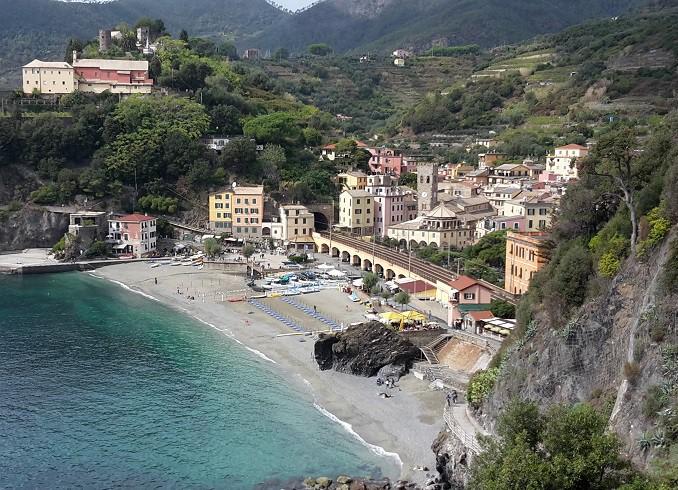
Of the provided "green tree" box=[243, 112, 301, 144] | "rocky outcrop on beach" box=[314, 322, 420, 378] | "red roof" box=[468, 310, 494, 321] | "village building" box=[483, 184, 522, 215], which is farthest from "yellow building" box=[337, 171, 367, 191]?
"rocky outcrop on beach" box=[314, 322, 420, 378]

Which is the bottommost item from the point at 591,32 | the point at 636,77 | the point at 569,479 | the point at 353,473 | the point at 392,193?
the point at 353,473

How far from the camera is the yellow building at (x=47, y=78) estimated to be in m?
69.2

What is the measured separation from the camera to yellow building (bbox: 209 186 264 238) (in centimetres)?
5819

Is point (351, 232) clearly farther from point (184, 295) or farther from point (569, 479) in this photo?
point (569, 479)

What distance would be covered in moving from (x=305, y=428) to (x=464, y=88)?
2934 inches

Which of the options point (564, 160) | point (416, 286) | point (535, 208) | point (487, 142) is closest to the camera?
point (416, 286)

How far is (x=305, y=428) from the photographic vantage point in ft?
86.1

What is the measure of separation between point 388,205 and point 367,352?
83.7 ft

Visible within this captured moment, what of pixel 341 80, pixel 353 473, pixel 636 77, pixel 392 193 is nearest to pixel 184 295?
pixel 392 193

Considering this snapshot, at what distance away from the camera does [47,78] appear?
228 feet

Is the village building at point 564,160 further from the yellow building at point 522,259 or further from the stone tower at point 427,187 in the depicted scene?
the yellow building at point 522,259

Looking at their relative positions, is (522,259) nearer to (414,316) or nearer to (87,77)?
(414,316)

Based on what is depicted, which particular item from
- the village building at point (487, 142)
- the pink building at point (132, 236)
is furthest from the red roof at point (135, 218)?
the village building at point (487, 142)

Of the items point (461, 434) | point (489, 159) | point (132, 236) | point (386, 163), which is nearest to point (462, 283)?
point (461, 434)
